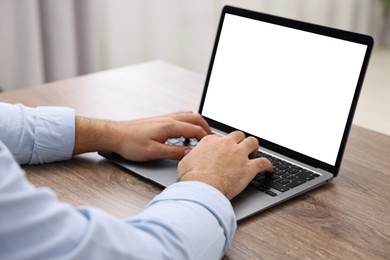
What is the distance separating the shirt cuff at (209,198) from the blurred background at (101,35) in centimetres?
186

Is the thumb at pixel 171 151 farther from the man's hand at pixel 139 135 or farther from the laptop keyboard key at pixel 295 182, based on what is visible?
the laptop keyboard key at pixel 295 182

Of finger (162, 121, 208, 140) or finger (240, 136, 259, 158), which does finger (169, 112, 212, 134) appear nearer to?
finger (162, 121, 208, 140)

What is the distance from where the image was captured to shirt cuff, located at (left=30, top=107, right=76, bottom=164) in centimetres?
121

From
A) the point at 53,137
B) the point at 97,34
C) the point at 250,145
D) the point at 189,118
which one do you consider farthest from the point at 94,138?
the point at 97,34

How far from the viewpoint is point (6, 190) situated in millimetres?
676

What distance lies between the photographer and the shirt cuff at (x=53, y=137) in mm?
1206

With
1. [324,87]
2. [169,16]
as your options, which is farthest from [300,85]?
→ [169,16]

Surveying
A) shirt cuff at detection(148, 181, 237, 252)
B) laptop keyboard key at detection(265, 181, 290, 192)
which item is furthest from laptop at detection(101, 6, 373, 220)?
shirt cuff at detection(148, 181, 237, 252)

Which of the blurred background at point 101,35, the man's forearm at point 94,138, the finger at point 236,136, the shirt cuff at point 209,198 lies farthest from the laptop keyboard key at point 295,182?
the blurred background at point 101,35

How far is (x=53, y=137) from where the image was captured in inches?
47.9

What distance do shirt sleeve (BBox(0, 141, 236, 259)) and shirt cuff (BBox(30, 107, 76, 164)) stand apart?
365 millimetres

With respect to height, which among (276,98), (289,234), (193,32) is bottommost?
(193,32)

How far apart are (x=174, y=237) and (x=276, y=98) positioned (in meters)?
0.54

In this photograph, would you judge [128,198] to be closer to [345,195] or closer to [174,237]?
[174,237]
